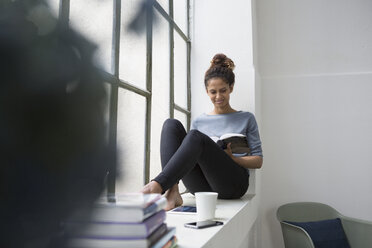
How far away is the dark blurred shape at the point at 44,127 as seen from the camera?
12 centimetres

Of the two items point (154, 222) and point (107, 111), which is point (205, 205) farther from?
point (107, 111)

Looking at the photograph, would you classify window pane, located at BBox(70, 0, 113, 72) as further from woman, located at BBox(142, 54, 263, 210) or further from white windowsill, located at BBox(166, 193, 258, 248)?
woman, located at BBox(142, 54, 263, 210)

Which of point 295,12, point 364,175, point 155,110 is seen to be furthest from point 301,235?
point 295,12

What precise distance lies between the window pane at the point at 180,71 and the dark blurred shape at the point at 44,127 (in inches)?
91.8

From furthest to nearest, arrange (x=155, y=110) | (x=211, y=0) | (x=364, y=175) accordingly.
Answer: (x=211, y=0)
(x=364, y=175)
(x=155, y=110)

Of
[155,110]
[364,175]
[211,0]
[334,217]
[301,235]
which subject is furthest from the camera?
[211,0]

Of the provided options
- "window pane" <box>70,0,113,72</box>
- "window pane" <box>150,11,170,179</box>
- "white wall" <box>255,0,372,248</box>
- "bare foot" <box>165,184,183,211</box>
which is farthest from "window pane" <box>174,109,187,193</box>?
"window pane" <box>70,0,113,72</box>

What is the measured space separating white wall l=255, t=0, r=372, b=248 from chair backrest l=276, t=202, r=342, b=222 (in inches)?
6.6

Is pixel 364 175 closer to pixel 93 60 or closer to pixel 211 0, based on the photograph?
pixel 211 0

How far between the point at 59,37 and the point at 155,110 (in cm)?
192

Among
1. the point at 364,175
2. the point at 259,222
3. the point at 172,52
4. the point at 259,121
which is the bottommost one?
the point at 259,222

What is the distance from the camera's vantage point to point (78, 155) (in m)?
0.14

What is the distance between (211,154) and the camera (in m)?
1.54

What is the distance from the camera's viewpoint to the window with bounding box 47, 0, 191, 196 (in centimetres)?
15
